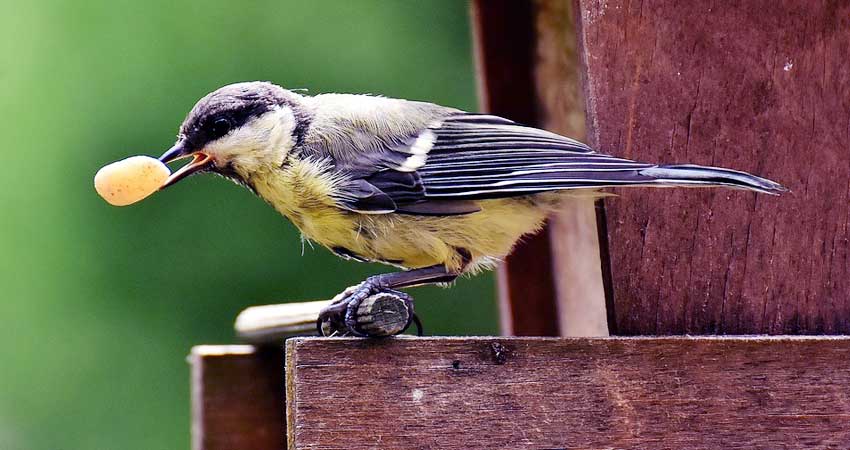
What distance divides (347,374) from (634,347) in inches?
19.6

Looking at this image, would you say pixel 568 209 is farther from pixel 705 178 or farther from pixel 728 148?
pixel 705 178

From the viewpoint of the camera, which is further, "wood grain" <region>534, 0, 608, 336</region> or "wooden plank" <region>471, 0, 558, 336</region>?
"wooden plank" <region>471, 0, 558, 336</region>

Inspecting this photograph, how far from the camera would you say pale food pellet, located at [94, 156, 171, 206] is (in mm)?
2244

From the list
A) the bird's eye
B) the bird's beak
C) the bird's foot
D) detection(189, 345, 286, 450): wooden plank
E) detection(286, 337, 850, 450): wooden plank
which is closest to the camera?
detection(286, 337, 850, 450): wooden plank

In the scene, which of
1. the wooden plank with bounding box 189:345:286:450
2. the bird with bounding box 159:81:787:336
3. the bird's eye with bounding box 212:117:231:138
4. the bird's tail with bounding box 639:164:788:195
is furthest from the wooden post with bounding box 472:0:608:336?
the bird's tail with bounding box 639:164:788:195

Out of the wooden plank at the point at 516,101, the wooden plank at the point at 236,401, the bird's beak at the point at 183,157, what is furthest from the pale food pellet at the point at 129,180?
the wooden plank at the point at 516,101

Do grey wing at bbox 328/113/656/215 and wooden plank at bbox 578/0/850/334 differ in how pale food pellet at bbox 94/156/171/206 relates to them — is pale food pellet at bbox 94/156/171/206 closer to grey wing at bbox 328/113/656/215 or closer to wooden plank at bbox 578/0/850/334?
grey wing at bbox 328/113/656/215

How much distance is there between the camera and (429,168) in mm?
2316

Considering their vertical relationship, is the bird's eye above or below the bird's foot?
above

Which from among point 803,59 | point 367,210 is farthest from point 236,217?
point 803,59

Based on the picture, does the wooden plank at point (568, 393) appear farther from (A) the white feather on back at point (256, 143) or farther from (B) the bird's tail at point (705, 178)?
(A) the white feather on back at point (256, 143)

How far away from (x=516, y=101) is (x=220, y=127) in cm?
102

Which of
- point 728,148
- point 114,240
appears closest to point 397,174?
point 728,148

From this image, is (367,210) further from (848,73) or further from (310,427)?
(848,73)
